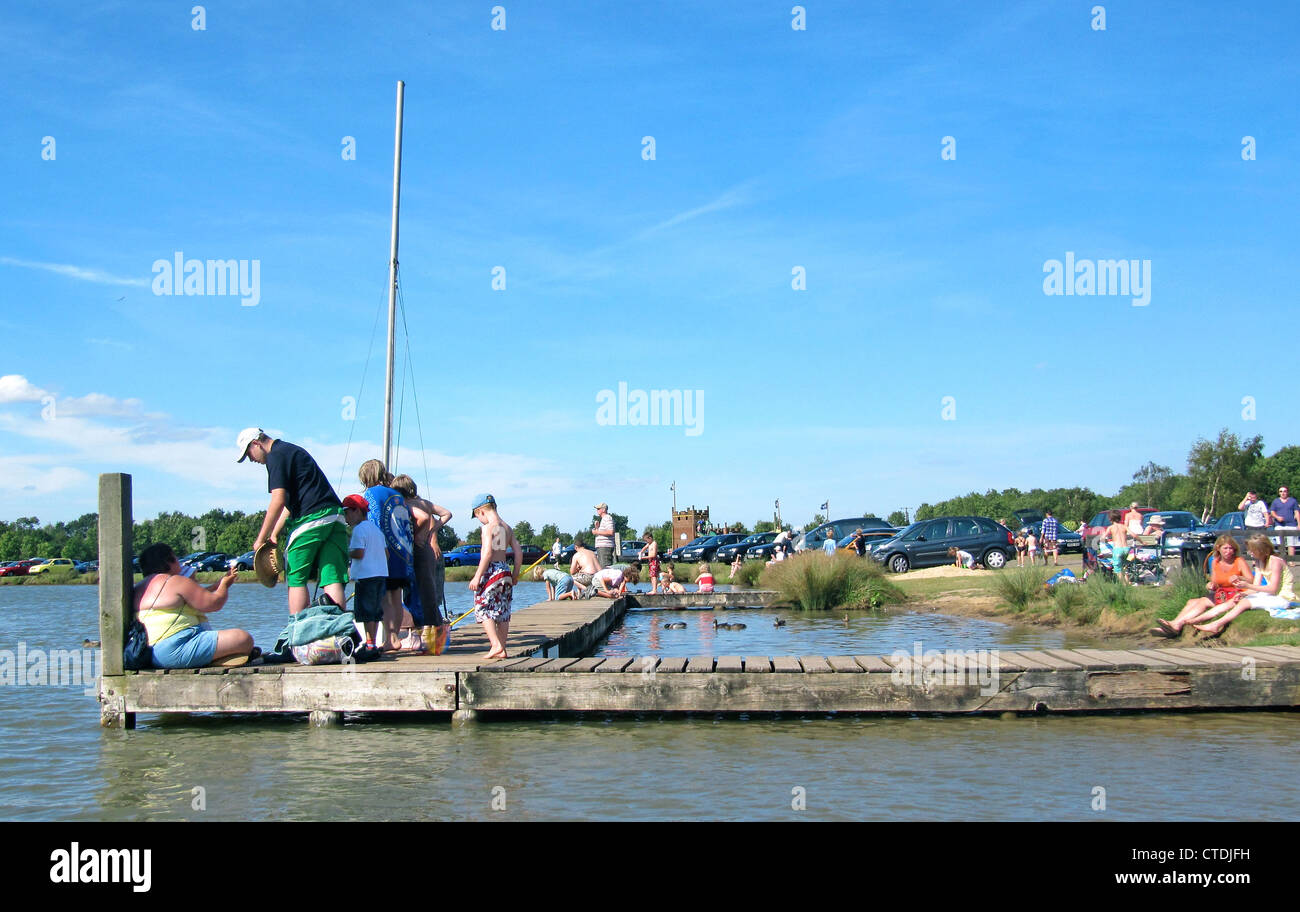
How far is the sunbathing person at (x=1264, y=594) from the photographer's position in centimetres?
1092

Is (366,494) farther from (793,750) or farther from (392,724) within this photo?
(793,750)

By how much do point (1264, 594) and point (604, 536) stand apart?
1220 centimetres

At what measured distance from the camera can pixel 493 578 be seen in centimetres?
929

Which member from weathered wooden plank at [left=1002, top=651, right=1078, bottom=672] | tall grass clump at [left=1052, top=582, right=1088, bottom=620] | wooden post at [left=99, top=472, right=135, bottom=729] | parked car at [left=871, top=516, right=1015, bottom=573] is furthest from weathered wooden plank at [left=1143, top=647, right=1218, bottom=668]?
parked car at [left=871, top=516, right=1015, bottom=573]

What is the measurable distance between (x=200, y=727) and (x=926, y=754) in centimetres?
576

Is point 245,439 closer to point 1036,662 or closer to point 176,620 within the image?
point 176,620

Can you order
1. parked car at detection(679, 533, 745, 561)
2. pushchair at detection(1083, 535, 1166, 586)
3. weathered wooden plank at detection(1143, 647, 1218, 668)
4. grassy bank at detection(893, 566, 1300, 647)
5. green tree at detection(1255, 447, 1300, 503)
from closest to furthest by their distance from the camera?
weathered wooden plank at detection(1143, 647, 1218, 668), grassy bank at detection(893, 566, 1300, 647), pushchair at detection(1083, 535, 1166, 586), parked car at detection(679, 533, 745, 561), green tree at detection(1255, 447, 1300, 503)

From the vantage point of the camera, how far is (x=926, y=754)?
7383 mm

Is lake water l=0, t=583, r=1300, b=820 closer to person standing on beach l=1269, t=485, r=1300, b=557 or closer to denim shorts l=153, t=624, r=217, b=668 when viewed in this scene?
denim shorts l=153, t=624, r=217, b=668

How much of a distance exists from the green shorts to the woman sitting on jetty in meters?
0.61

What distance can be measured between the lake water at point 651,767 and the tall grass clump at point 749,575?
64.7 ft

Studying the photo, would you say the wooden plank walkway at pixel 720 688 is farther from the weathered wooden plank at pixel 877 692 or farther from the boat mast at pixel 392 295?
the boat mast at pixel 392 295

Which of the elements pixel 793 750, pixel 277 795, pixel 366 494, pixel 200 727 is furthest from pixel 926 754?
pixel 200 727

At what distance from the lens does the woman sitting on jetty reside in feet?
28.1
